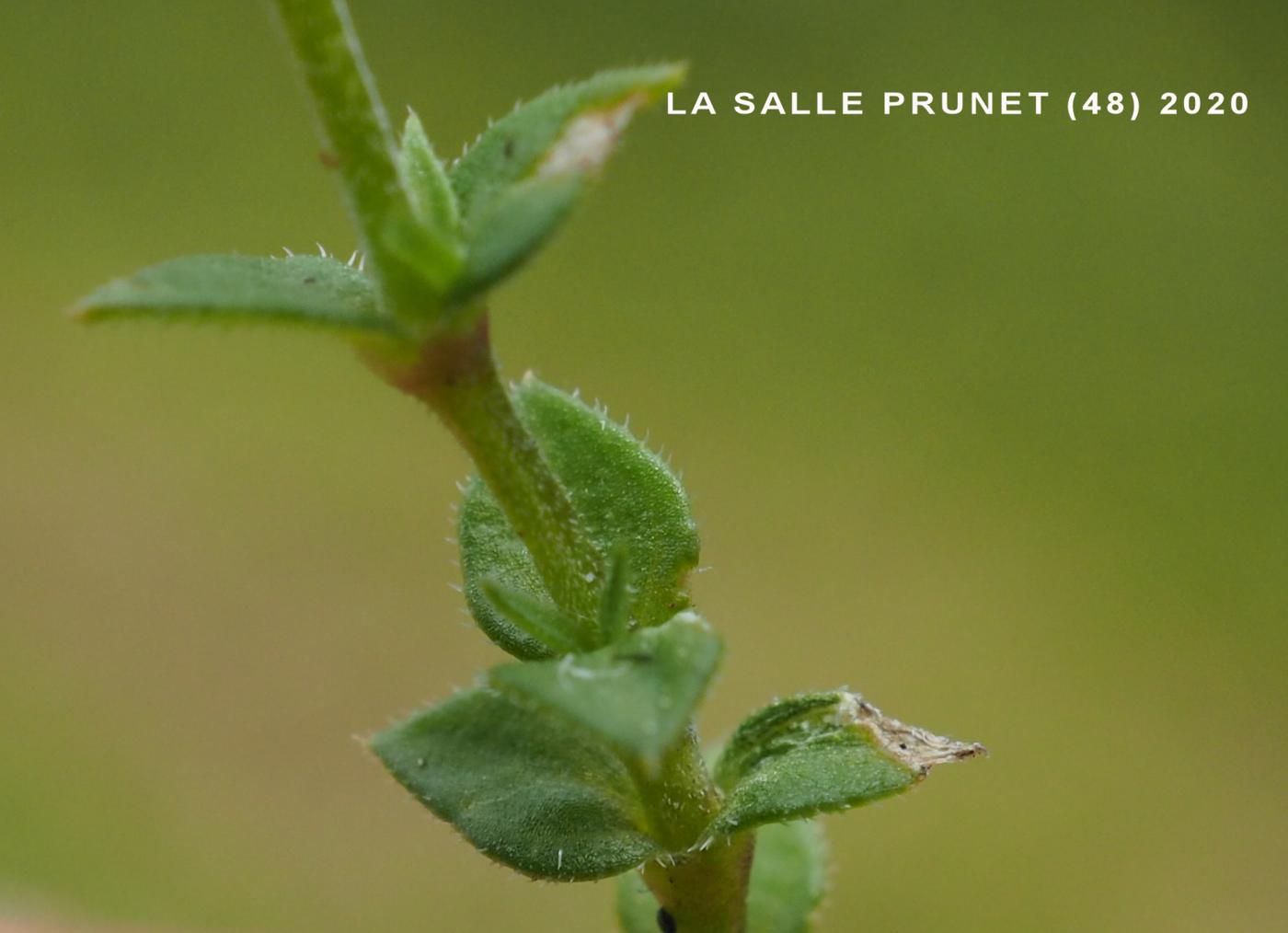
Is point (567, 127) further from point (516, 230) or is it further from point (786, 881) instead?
point (786, 881)

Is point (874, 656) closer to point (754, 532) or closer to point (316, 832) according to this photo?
point (754, 532)

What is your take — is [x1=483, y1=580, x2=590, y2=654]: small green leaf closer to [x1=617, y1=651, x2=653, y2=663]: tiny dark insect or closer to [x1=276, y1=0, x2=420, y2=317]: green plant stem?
[x1=617, y1=651, x2=653, y2=663]: tiny dark insect

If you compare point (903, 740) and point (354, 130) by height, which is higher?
point (354, 130)

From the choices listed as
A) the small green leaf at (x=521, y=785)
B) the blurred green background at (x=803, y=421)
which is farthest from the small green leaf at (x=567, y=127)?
the blurred green background at (x=803, y=421)

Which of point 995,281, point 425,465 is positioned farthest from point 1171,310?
point 425,465

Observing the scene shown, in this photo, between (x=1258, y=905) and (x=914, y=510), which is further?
(x=914, y=510)

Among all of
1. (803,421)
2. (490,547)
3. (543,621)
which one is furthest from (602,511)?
(803,421)
